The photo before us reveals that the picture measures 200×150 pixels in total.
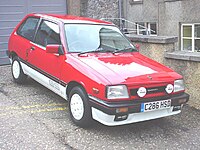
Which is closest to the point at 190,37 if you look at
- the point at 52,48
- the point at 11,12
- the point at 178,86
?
the point at 11,12

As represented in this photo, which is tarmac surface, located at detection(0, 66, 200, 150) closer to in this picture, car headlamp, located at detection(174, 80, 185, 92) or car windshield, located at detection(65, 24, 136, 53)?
car headlamp, located at detection(174, 80, 185, 92)

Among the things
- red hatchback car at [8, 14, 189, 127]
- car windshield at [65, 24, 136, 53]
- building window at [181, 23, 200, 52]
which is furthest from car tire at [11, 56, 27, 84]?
building window at [181, 23, 200, 52]

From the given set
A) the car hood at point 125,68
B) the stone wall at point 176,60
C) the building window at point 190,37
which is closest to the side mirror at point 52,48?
the car hood at point 125,68

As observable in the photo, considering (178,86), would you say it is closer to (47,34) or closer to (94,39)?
(94,39)

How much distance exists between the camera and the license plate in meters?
4.31

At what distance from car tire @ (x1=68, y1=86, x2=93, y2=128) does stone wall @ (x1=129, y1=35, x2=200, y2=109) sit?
7.84 ft

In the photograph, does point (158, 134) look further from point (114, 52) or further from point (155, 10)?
point (155, 10)

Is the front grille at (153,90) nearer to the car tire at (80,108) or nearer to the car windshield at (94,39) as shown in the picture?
the car tire at (80,108)

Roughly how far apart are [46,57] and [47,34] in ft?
1.73

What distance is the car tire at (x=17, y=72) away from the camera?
6.95 meters

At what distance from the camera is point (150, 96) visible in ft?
14.4

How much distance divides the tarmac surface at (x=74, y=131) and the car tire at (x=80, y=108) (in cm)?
13

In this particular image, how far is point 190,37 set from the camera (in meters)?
11.7

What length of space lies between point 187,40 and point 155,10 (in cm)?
192
